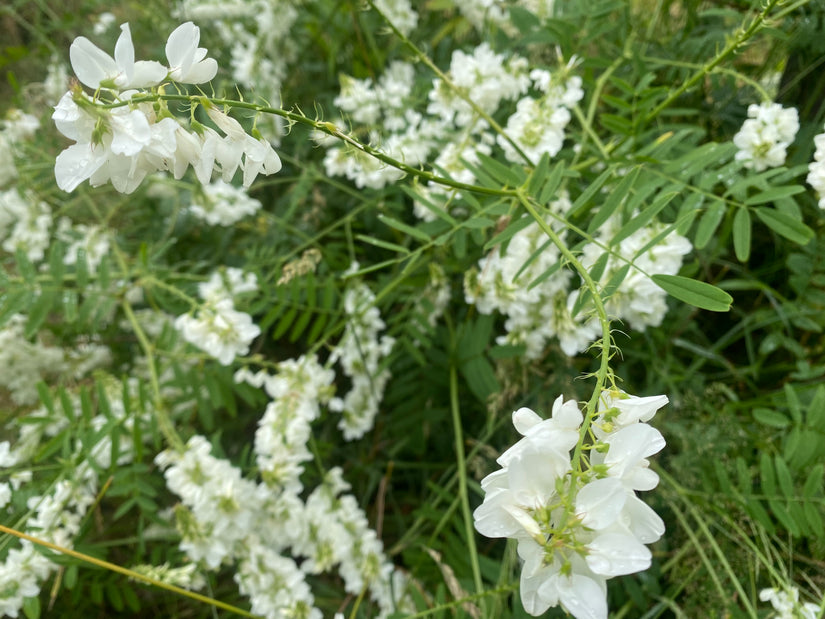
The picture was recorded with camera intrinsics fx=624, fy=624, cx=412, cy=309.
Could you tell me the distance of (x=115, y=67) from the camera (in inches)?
22.8

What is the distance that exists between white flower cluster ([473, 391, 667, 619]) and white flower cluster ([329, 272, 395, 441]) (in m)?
0.79

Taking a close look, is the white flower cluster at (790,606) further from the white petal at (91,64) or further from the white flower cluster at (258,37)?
the white flower cluster at (258,37)

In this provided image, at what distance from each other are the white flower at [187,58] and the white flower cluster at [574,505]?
0.44 metres

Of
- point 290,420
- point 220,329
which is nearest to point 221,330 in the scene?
point 220,329

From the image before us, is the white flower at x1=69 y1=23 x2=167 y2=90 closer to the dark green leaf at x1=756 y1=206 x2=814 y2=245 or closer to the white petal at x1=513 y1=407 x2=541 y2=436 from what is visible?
the white petal at x1=513 y1=407 x2=541 y2=436

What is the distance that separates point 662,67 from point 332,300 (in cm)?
89

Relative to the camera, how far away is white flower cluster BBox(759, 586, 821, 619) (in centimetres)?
79

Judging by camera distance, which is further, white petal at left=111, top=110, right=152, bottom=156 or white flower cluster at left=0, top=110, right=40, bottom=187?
white flower cluster at left=0, top=110, right=40, bottom=187

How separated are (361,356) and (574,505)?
857mm

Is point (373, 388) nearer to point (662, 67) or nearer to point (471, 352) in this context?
point (471, 352)

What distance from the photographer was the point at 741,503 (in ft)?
3.16

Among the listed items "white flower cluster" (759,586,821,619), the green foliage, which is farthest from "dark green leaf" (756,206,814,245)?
"white flower cluster" (759,586,821,619)

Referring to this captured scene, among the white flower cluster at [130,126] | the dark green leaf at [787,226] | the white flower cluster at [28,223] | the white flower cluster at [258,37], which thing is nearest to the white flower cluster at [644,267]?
the dark green leaf at [787,226]

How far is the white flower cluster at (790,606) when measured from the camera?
0.79 metres
